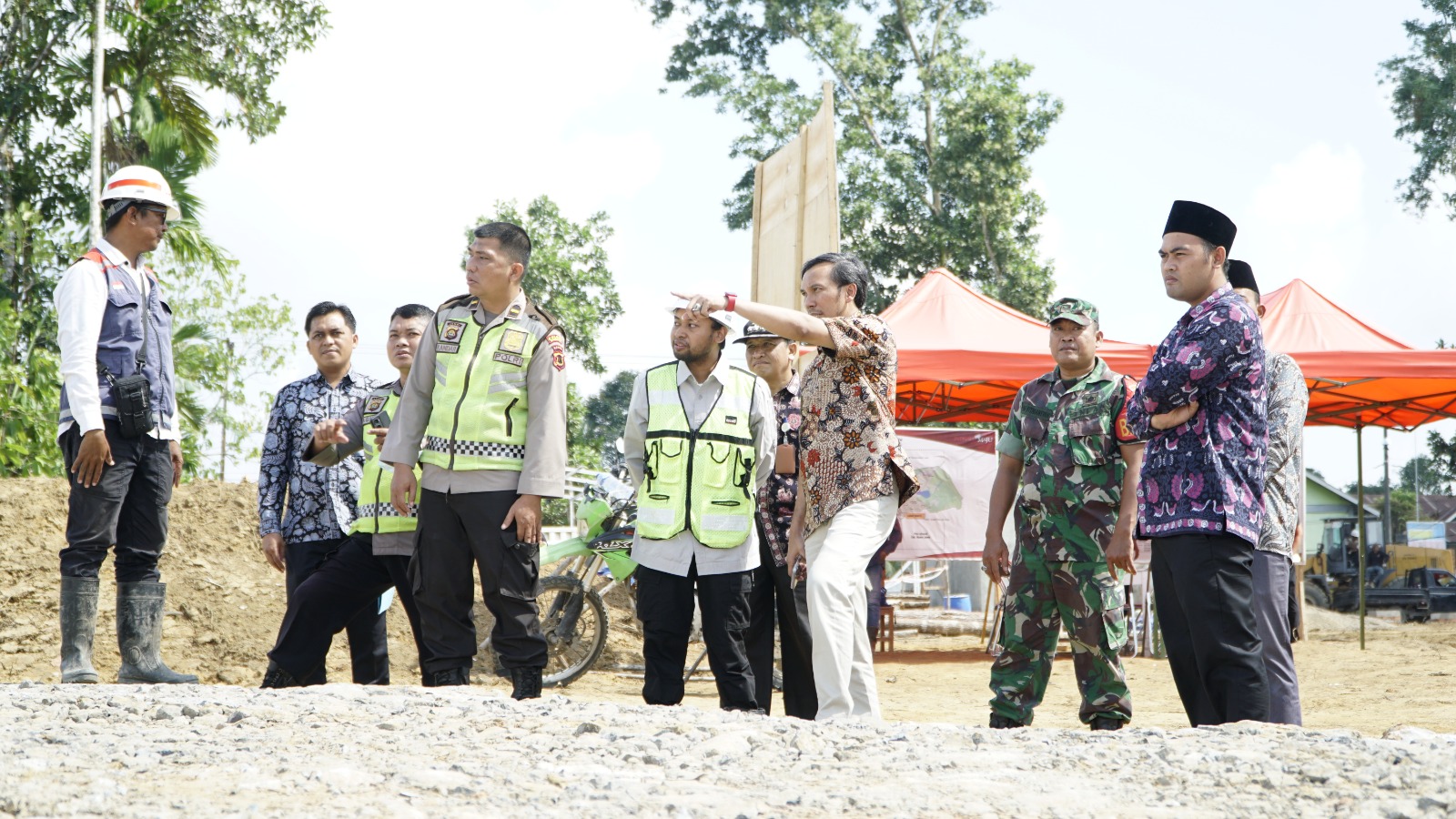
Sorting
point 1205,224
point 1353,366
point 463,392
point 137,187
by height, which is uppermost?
point 1353,366

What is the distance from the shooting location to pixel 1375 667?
10.1 m

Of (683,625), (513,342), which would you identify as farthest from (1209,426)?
(513,342)

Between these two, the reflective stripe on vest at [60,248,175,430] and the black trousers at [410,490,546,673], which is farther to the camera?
the reflective stripe on vest at [60,248,175,430]

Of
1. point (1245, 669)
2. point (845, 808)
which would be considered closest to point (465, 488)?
point (845, 808)

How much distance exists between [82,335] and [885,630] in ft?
28.0

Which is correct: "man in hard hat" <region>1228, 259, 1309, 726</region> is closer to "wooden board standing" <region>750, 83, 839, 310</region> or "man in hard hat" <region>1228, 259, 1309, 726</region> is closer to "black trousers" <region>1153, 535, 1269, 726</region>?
"black trousers" <region>1153, 535, 1269, 726</region>

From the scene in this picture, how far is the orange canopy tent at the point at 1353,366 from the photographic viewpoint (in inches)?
383

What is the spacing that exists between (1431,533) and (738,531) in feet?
125

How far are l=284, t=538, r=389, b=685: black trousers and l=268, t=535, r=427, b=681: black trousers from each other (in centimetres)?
22

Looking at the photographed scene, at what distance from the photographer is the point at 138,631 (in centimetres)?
482

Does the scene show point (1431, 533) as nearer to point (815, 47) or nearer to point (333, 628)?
point (815, 47)

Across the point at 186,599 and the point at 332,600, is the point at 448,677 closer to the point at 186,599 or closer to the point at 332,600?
the point at 332,600

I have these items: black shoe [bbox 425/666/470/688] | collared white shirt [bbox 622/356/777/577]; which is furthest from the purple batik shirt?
black shoe [bbox 425/666/470/688]

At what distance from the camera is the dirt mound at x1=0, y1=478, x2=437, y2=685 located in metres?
8.08
